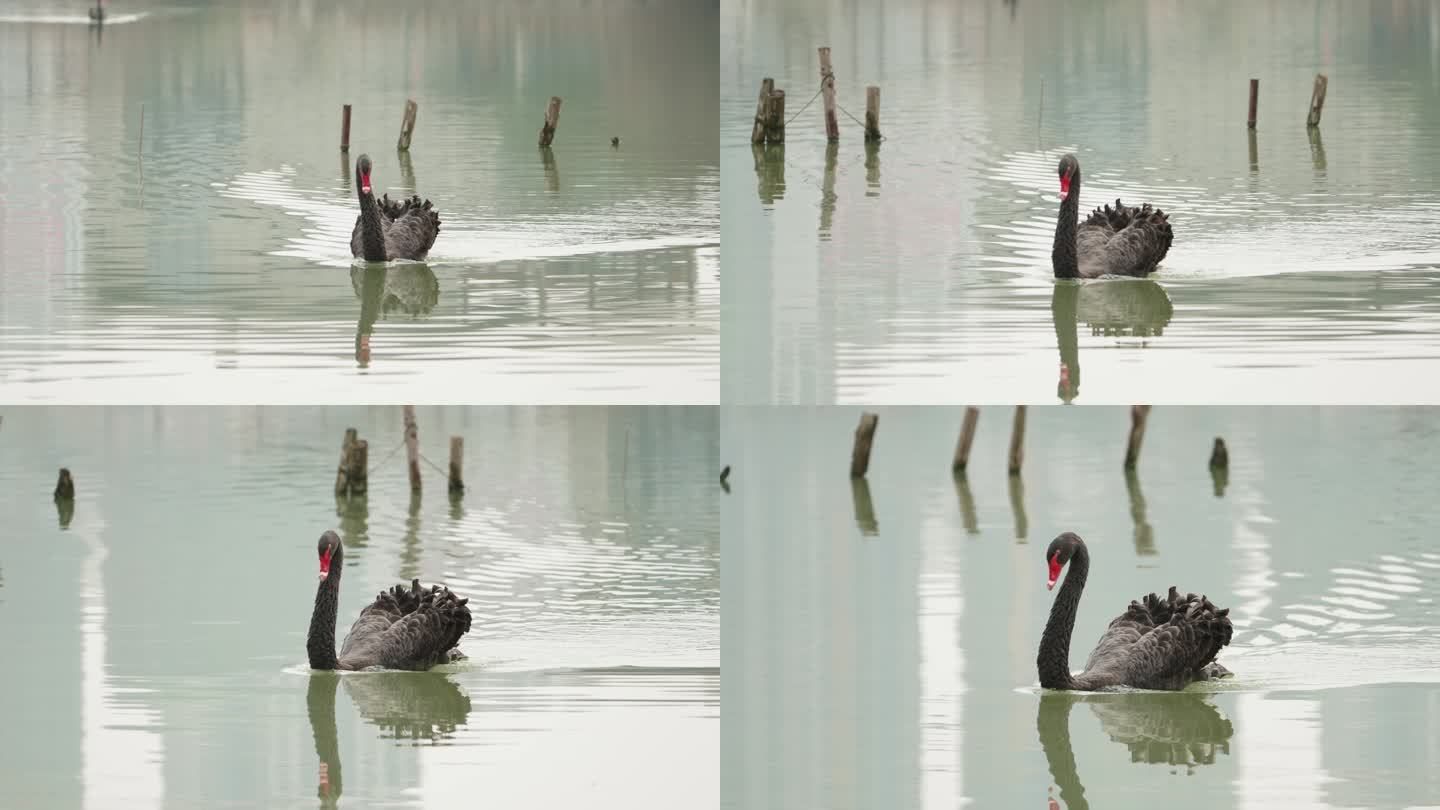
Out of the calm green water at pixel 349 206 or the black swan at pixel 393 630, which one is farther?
the calm green water at pixel 349 206

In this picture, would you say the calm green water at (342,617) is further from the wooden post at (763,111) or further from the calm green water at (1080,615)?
the wooden post at (763,111)

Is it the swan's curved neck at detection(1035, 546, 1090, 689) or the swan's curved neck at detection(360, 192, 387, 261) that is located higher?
the swan's curved neck at detection(360, 192, 387, 261)

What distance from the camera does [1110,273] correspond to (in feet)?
38.5

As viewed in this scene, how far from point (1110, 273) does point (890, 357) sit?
74.0 inches

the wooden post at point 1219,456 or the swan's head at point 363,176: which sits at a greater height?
the swan's head at point 363,176

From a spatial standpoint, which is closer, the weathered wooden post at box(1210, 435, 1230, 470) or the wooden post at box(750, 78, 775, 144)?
the weathered wooden post at box(1210, 435, 1230, 470)

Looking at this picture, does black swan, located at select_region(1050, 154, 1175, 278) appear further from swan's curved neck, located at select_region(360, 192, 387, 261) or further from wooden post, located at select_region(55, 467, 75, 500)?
wooden post, located at select_region(55, 467, 75, 500)

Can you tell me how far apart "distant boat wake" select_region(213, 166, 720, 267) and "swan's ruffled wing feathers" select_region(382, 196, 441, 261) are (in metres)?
0.14

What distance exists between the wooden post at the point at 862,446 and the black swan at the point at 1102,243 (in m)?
3.12

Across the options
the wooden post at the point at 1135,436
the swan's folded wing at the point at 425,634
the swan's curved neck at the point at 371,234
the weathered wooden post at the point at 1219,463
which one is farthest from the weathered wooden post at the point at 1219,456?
the swan's folded wing at the point at 425,634

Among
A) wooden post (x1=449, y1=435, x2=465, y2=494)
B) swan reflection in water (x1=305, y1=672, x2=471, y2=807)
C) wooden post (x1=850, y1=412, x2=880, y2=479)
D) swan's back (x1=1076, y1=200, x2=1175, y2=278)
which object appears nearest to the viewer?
swan reflection in water (x1=305, y1=672, x2=471, y2=807)

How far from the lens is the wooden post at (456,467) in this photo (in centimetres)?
1527

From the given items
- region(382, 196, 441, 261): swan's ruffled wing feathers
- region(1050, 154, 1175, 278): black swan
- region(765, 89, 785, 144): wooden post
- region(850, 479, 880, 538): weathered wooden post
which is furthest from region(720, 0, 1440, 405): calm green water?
region(382, 196, 441, 261): swan's ruffled wing feathers

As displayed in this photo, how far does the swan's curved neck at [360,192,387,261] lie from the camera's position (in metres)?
12.9
